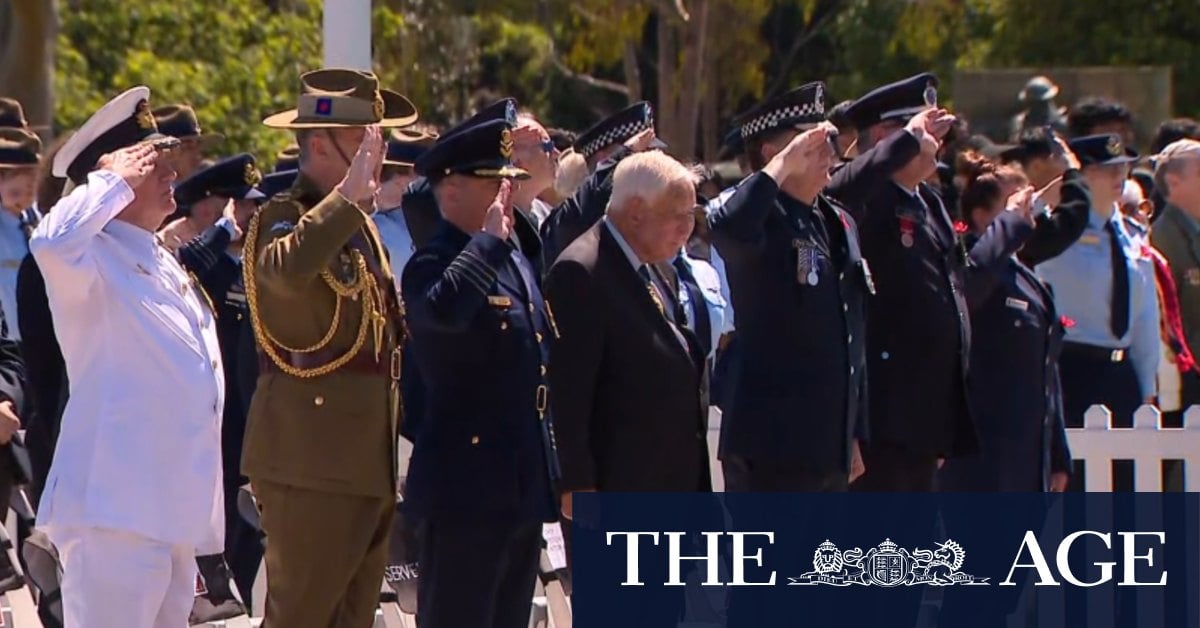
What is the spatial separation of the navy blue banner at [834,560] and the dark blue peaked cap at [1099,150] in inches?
111

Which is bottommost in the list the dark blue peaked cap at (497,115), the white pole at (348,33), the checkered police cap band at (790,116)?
the checkered police cap band at (790,116)

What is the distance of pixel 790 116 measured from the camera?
27.0 feet

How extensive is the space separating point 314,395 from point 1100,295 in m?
4.68

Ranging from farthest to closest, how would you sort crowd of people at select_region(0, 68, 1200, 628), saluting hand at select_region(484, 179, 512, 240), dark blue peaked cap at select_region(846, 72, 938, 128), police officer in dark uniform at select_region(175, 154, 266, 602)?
1. police officer in dark uniform at select_region(175, 154, 266, 602)
2. dark blue peaked cap at select_region(846, 72, 938, 128)
3. saluting hand at select_region(484, 179, 512, 240)
4. crowd of people at select_region(0, 68, 1200, 628)

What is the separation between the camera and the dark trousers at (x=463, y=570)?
6.85 m

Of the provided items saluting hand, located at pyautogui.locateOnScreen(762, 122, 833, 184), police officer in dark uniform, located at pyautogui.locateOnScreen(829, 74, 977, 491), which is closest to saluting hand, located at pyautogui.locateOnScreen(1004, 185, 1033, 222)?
police officer in dark uniform, located at pyautogui.locateOnScreen(829, 74, 977, 491)

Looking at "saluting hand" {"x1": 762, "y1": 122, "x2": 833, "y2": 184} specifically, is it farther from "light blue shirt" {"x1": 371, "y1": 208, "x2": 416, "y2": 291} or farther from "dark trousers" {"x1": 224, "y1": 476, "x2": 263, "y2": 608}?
"light blue shirt" {"x1": 371, "y1": 208, "x2": 416, "y2": 291}

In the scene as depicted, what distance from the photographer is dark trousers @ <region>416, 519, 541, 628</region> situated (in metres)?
6.85

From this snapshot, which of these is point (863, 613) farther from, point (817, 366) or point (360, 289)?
point (360, 289)

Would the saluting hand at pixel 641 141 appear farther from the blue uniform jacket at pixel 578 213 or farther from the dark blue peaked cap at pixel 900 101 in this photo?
the dark blue peaked cap at pixel 900 101

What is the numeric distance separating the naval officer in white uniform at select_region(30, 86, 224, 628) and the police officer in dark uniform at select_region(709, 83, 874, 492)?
6.14 ft

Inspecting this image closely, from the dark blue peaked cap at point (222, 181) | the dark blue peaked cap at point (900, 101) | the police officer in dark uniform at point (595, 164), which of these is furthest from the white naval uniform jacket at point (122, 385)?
the dark blue peaked cap at point (900, 101)

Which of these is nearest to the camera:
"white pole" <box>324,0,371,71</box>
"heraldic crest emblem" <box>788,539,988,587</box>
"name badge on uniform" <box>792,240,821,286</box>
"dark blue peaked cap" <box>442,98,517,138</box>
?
"heraldic crest emblem" <box>788,539,988,587</box>

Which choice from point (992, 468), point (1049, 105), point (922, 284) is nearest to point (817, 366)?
point (922, 284)
